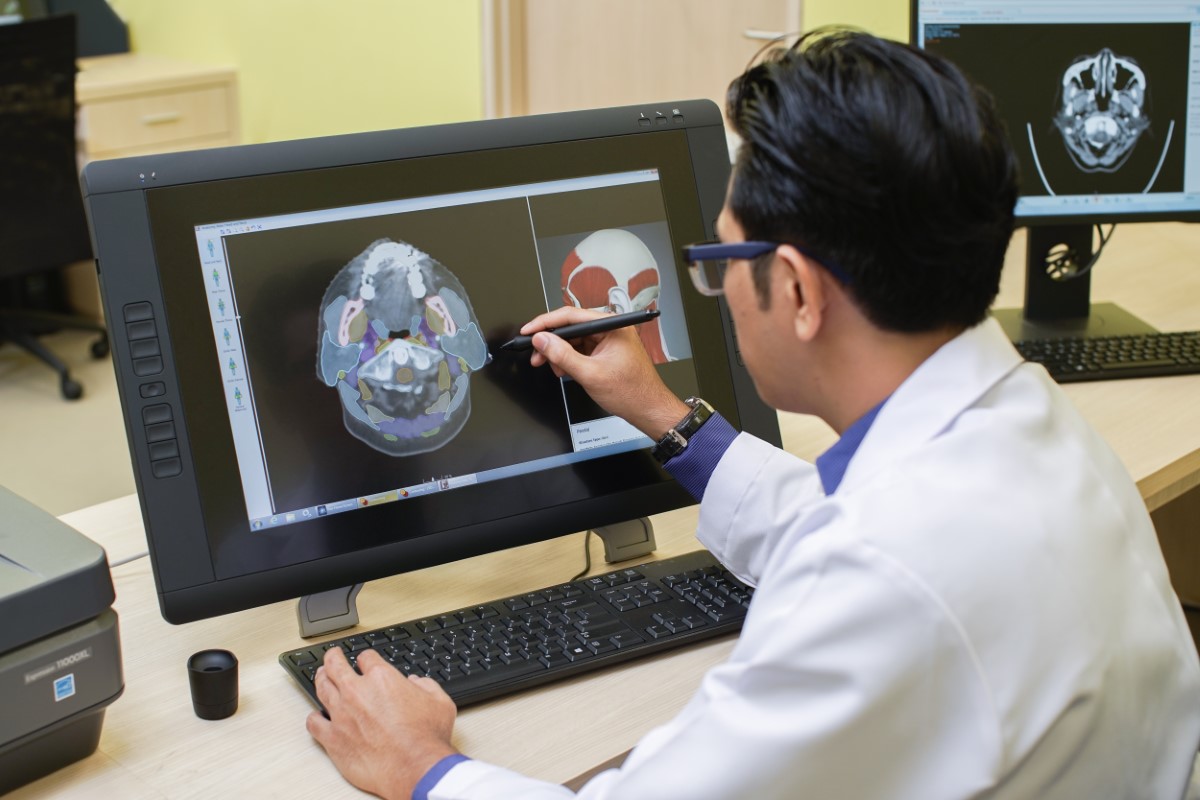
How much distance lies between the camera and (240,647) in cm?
115

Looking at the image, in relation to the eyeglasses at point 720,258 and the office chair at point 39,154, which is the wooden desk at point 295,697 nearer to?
the eyeglasses at point 720,258

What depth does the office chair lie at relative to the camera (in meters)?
3.46

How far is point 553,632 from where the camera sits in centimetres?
114

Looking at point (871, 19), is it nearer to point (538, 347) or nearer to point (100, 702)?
point (538, 347)

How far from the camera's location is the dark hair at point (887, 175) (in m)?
0.83

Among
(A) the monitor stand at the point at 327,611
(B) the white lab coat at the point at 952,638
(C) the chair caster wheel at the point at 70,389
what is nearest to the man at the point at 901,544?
(B) the white lab coat at the point at 952,638

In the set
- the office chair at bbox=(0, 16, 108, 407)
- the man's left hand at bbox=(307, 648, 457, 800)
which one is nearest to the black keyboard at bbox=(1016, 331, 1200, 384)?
the man's left hand at bbox=(307, 648, 457, 800)

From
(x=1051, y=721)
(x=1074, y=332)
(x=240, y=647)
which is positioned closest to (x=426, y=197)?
(x=240, y=647)

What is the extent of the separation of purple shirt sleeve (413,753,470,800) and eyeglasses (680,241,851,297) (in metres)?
0.41

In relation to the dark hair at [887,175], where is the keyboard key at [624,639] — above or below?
below

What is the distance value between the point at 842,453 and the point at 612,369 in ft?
1.10

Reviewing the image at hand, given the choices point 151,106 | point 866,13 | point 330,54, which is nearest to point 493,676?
point 866,13

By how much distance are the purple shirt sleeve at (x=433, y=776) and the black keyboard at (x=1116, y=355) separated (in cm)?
110

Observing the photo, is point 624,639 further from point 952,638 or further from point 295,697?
point 952,638
